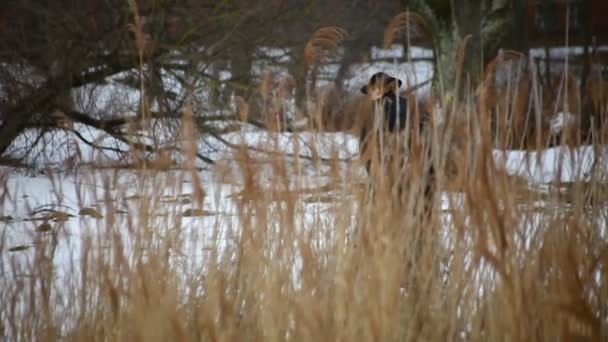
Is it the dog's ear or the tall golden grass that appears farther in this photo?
the dog's ear

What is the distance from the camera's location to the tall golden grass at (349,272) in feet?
5.11

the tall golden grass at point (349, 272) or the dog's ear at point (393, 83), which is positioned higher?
the dog's ear at point (393, 83)

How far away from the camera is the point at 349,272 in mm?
1702

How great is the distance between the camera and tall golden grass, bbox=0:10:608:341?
1559 mm

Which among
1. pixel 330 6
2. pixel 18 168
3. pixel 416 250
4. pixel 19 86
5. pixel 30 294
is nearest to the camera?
pixel 30 294

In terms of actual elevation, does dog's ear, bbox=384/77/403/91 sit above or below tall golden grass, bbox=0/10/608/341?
above

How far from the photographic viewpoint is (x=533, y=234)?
190cm

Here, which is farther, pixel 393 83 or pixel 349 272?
pixel 393 83

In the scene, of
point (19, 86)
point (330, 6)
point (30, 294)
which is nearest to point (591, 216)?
point (30, 294)

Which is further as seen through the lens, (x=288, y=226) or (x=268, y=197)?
(x=268, y=197)

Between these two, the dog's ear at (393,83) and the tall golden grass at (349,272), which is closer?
the tall golden grass at (349,272)

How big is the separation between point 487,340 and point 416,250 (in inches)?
12.7

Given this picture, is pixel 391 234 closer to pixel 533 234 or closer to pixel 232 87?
pixel 533 234

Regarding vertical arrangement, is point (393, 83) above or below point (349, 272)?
above
